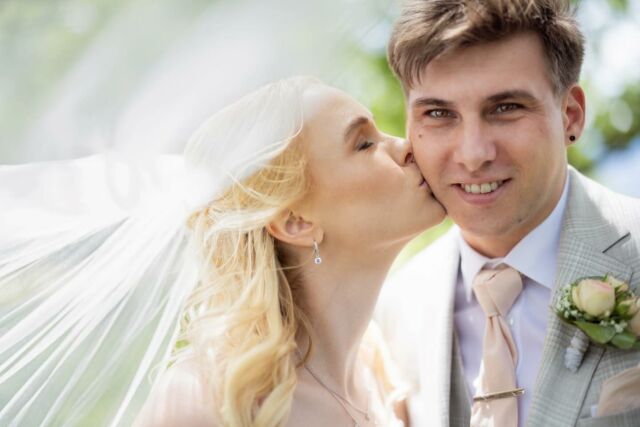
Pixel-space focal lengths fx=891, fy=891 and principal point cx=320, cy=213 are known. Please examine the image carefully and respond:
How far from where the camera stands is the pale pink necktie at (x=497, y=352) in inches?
126

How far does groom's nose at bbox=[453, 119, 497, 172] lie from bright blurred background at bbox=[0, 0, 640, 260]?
0.52m

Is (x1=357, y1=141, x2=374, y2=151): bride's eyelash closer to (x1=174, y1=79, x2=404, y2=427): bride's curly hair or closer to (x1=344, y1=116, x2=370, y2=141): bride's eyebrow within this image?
(x1=344, y1=116, x2=370, y2=141): bride's eyebrow

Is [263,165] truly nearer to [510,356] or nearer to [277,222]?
[277,222]

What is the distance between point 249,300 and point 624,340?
1278mm

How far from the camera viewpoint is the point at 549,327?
3.17 meters

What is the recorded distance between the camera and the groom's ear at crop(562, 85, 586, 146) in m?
3.56

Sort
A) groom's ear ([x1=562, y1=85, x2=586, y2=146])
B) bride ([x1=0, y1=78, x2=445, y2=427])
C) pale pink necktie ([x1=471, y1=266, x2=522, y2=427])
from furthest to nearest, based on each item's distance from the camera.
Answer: groom's ear ([x1=562, y1=85, x2=586, y2=146])
pale pink necktie ([x1=471, y1=266, x2=522, y2=427])
bride ([x1=0, y1=78, x2=445, y2=427])

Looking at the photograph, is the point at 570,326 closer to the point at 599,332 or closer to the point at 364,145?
the point at 599,332

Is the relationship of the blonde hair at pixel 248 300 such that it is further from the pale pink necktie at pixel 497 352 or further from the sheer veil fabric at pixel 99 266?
the pale pink necktie at pixel 497 352

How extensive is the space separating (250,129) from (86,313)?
83cm

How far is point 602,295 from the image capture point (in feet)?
9.59

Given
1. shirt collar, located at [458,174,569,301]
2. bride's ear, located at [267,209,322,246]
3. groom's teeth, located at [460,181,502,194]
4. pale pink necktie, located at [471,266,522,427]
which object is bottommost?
pale pink necktie, located at [471,266,522,427]

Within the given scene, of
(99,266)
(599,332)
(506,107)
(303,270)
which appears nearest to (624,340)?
(599,332)

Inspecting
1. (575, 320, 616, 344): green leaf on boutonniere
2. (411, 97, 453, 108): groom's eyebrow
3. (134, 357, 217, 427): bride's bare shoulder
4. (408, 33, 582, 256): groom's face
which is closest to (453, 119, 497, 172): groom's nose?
(408, 33, 582, 256): groom's face
